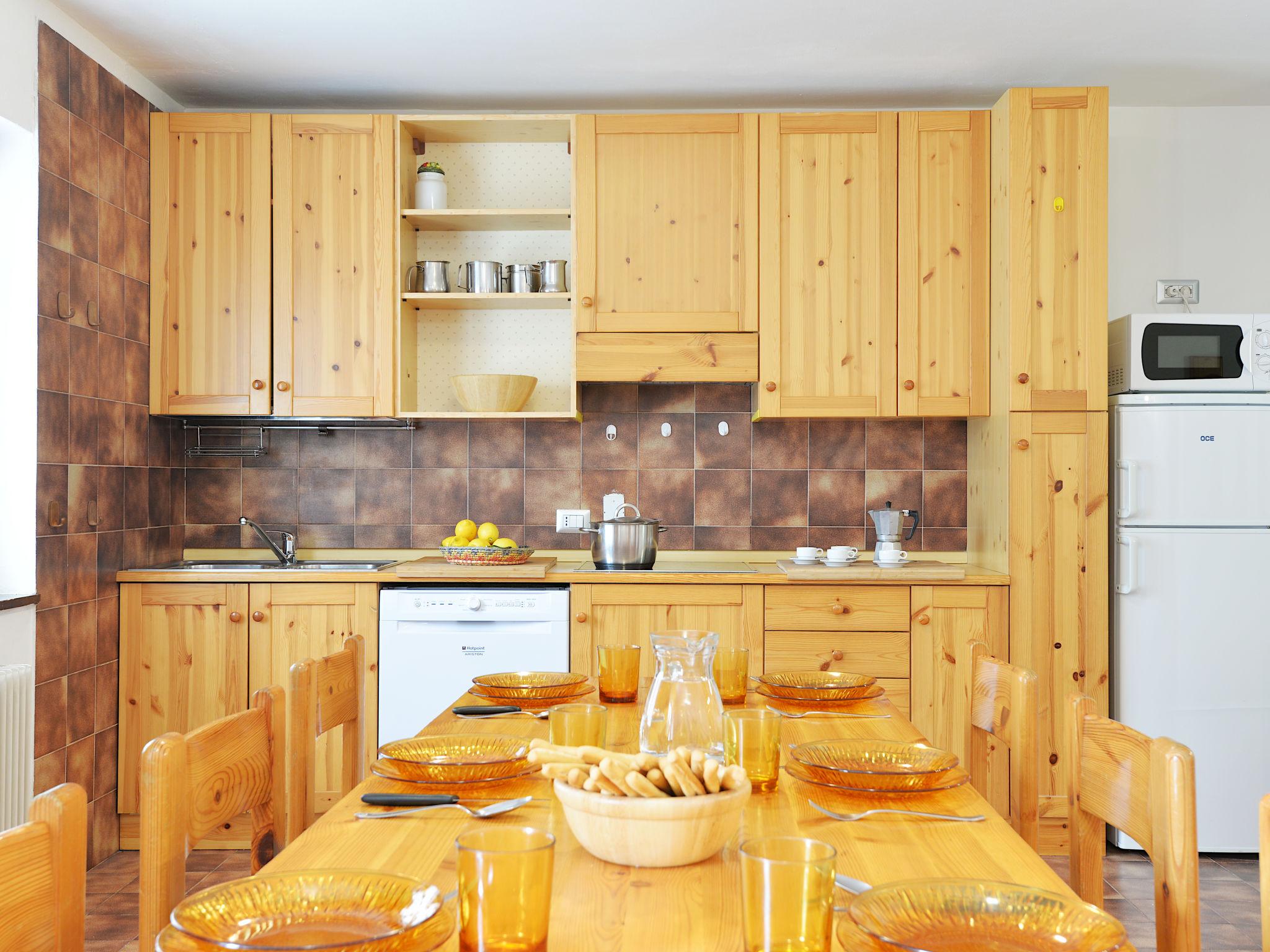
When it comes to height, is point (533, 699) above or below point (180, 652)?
above

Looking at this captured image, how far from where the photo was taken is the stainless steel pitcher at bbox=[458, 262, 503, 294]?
12.4 ft

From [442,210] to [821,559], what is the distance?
1849mm

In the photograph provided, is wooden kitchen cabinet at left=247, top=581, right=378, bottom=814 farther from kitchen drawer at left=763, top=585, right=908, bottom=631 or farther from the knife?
the knife

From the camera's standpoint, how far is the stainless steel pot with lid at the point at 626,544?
139 inches

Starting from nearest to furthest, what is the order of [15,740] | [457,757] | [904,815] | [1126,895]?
[904,815] < [457,757] < [15,740] < [1126,895]

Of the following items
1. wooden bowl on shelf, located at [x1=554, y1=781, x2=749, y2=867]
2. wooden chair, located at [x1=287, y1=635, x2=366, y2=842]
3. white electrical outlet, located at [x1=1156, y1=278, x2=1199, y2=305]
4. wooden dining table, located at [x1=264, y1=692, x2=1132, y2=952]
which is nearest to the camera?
wooden dining table, located at [x1=264, y1=692, x2=1132, y2=952]

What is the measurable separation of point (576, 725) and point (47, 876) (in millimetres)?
648

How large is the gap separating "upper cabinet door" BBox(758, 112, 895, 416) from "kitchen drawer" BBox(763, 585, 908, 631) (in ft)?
2.08

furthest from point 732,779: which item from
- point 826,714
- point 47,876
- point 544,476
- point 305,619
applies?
point 544,476

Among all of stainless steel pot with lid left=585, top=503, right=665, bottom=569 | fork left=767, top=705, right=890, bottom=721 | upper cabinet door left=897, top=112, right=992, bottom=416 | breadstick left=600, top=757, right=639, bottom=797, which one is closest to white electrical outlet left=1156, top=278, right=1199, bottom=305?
upper cabinet door left=897, top=112, right=992, bottom=416

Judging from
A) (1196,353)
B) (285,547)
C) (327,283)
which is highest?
(327,283)

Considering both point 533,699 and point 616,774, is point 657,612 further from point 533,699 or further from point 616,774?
→ point 616,774

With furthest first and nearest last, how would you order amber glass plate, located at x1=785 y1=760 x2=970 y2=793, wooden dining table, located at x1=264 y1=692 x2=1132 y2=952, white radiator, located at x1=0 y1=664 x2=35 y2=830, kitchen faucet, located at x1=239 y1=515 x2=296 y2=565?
1. kitchen faucet, located at x1=239 y1=515 x2=296 y2=565
2. white radiator, located at x1=0 y1=664 x2=35 y2=830
3. amber glass plate, located at x1=785 y1=760 x2=970 y2=793
4. wooden dining table, located at x1=264 y1=692 x2=1132 y2=952

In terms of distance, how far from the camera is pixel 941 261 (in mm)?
3631
